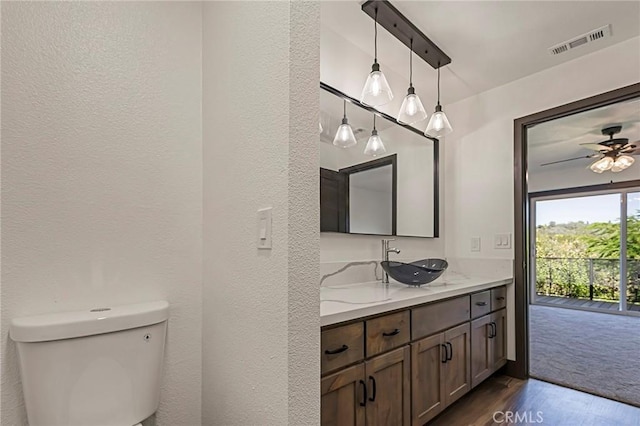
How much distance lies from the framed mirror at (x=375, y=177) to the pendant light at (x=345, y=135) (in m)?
0.02

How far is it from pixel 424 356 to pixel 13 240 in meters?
1.71

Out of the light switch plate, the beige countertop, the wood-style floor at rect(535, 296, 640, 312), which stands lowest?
the wood-style floor at rect(535, 296, 640, 312)

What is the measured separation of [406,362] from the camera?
154 centimetres

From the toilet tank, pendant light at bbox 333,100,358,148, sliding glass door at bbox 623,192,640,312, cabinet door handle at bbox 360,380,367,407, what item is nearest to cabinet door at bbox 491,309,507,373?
cabinet door handle at bbox 360,380,367,407

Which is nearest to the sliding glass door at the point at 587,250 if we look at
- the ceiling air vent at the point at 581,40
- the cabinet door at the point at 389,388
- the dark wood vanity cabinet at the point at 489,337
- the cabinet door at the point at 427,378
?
the dark wood vanity cabinet at the point at 489,337

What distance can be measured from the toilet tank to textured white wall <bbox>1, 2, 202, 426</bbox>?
10cm

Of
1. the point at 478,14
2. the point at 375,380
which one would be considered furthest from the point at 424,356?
the point at 478,14

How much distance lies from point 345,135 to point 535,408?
2.11m

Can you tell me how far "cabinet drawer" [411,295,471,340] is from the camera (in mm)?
1615

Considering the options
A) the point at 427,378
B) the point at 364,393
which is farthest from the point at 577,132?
the point at 364,393

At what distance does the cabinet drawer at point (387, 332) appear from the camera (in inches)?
53.5

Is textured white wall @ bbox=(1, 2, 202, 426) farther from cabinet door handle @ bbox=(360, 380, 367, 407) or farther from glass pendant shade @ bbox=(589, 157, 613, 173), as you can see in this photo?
glass pendant shade @ bbox=(589, 157, 613, 173)

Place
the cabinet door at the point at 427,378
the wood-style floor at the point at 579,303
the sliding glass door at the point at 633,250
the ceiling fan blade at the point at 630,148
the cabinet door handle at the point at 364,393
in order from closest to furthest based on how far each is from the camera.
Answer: the cabinet door handle at the point at 364,393 → the cabinet door at the point at 427,378 → the ceiling fan blade at the point at 630,148 → the sliding glass door at the point at 633,250 → the wood-style floor at the point at 579,303

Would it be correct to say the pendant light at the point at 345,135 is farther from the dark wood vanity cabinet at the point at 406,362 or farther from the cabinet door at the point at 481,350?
the cabinet door at the point at 481,350
